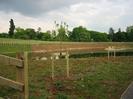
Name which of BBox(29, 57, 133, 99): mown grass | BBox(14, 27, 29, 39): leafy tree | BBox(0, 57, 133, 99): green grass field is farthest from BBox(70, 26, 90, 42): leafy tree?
BBox(29, 57, 133, 99): mown grass

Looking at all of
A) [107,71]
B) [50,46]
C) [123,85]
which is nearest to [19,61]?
[123,85]

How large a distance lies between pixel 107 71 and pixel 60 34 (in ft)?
87.4

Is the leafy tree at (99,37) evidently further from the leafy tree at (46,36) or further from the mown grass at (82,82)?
the mown grass at (82,82)

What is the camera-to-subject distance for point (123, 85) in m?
13.5

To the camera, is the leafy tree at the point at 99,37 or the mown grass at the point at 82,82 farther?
the leafy tree at the point at 99,37

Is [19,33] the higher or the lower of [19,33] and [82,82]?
the higher

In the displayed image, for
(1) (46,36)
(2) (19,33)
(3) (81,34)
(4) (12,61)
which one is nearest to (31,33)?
(2) (19,33)

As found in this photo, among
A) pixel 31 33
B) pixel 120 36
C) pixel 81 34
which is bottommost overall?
pixel 120 36

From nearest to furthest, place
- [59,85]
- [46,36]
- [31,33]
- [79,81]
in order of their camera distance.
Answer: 1. [59,85]
2. [79,81]
3. [46,36]
4. [31,33]

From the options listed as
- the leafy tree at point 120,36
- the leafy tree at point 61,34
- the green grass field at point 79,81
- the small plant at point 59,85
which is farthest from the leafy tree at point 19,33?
the small plant at point 59,85

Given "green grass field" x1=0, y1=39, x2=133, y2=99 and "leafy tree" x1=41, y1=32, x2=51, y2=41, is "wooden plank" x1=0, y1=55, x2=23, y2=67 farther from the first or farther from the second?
"leafy tree" x1=41, y1=32, x2=51, y2=41

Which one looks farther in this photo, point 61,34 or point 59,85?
point 61,34

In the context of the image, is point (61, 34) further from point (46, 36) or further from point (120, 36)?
point (120, 36)

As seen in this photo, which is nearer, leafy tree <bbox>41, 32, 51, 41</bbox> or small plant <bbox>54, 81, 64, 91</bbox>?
small plant <bbox>54, 81, 64, 91</bbox>
